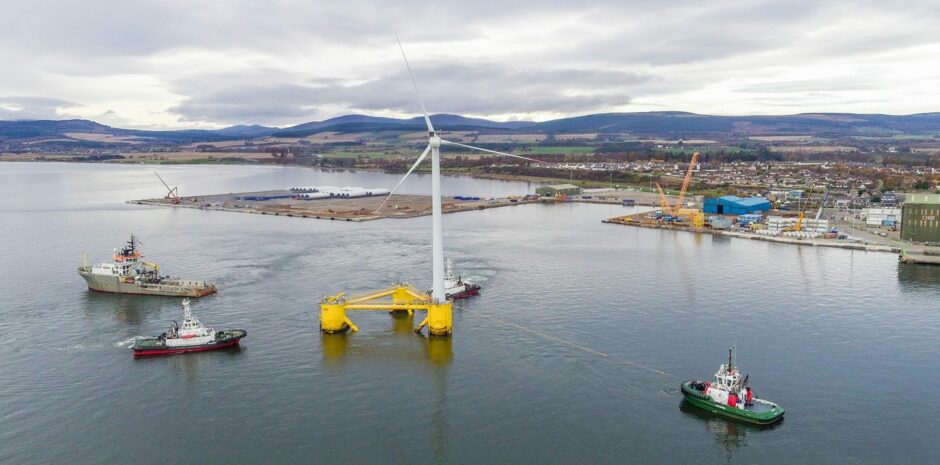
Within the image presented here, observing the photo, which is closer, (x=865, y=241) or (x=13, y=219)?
(x=865, y=241)

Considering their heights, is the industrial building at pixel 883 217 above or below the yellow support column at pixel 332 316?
above

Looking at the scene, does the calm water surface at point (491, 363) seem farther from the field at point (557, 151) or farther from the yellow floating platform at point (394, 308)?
the field at point (557, 151)

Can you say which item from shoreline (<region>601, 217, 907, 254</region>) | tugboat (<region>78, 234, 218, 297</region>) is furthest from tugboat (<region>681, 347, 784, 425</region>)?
shoreline (<region>601, 217, 907, 254</region>)

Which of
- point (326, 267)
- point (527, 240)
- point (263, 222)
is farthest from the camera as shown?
point (263, 222)

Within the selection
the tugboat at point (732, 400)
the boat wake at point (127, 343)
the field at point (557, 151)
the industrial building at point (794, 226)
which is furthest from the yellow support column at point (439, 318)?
the field at point (557, 151)

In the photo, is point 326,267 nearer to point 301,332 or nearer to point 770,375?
point 301,332

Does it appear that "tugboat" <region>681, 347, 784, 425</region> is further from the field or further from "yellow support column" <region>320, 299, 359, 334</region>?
the field

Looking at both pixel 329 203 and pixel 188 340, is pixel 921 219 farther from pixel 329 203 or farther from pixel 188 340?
pixel 329 203

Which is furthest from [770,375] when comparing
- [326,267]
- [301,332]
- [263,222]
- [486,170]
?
[486,170]
